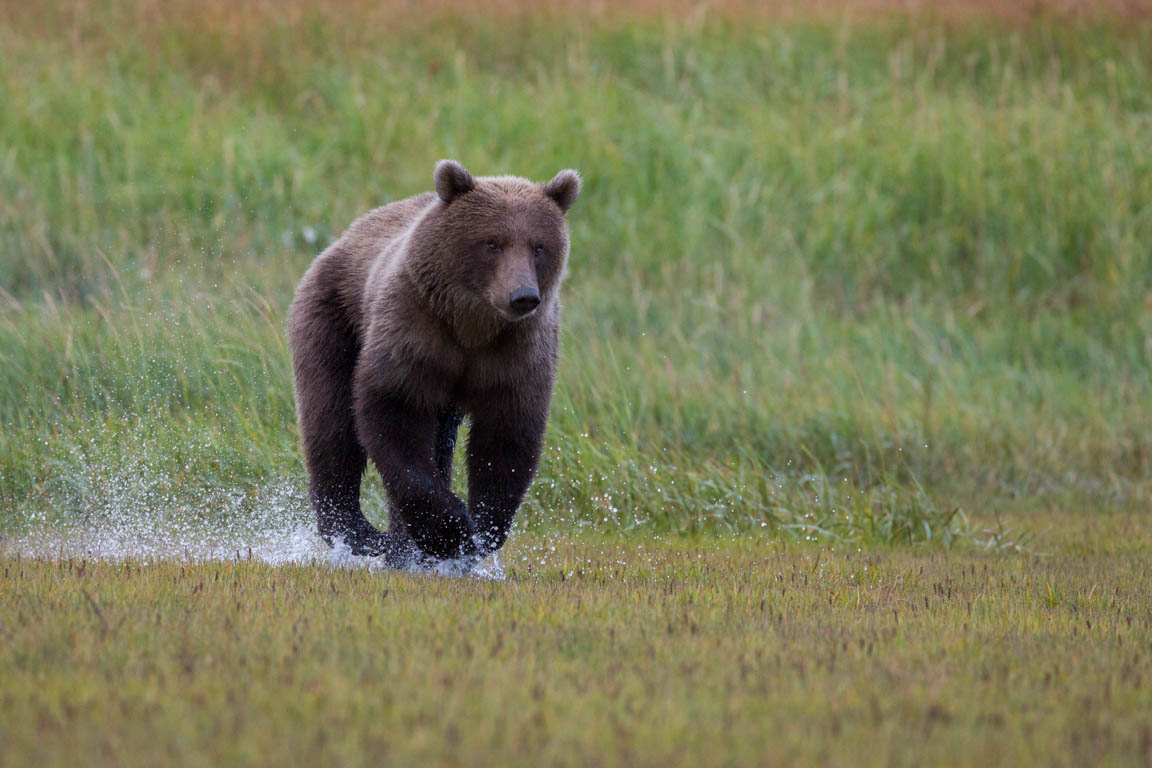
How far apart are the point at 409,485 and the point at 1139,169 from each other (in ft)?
36.0

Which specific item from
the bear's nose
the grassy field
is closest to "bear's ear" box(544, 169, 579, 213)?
the bear's nose

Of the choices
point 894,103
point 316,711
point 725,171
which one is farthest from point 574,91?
point 316,711

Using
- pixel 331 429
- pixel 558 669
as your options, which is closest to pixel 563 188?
pixel 331 429


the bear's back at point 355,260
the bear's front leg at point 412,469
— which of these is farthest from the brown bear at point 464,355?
the bear's back at point 355,260

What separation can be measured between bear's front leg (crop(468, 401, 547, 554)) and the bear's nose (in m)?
0.61

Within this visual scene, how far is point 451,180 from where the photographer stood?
239 inches

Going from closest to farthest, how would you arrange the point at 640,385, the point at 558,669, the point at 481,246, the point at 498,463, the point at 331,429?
the point at 558,669, the point at 481,246, the point at 498,463, the point at 331,429, the point at 640,385

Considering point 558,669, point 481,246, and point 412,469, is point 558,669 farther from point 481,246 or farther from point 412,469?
point 481,246

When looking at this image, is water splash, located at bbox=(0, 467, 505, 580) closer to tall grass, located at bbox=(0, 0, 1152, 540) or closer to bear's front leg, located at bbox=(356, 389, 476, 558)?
tall grass, located at bbox=(0, 0, 1152, 540)

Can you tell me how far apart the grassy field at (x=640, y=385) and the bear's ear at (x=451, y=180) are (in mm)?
1658

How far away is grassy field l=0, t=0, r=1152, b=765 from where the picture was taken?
12.4ft

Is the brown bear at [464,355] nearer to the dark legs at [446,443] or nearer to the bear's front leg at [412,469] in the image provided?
the bear's front leg at [412,469]

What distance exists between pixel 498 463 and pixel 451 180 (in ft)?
4.05

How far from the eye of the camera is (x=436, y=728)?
3406 millimetres
